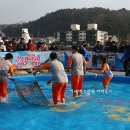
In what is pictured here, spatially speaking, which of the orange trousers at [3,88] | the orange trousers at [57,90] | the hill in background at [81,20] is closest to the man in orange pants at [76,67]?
the orange trousers at [57,90]

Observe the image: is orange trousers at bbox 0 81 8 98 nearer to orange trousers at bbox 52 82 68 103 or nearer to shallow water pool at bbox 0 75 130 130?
shallow water pool at bbox 0 75 130 130

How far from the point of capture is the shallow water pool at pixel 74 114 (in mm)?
8008

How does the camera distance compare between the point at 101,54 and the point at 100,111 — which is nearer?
the point at 100,111

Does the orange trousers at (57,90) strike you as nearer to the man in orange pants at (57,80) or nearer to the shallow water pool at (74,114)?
the man in orange pants at (57,80)

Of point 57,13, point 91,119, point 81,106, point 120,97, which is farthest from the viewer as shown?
point 57,13

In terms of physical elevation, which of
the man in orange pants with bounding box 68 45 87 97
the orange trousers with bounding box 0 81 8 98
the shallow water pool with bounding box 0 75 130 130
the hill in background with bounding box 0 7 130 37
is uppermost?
the hill in background with bounding box 0 7 130 37

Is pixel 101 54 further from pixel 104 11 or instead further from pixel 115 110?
pixel 104 11

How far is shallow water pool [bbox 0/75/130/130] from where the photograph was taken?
8.01 m

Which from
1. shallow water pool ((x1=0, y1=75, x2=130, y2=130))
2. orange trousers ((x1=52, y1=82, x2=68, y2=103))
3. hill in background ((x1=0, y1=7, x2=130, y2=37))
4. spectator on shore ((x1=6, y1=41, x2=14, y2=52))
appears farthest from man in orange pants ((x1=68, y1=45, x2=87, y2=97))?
hill in background ((x1=0, y1=7, x2=130, y2=37))

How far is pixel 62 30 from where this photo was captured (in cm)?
12050

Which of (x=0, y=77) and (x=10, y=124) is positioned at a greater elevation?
(x=0, y=77)

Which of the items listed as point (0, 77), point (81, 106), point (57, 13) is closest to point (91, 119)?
point (81, 106)

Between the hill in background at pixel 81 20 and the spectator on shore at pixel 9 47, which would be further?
the hill in background at pixel 81 20

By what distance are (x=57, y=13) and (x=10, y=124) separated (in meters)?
102
